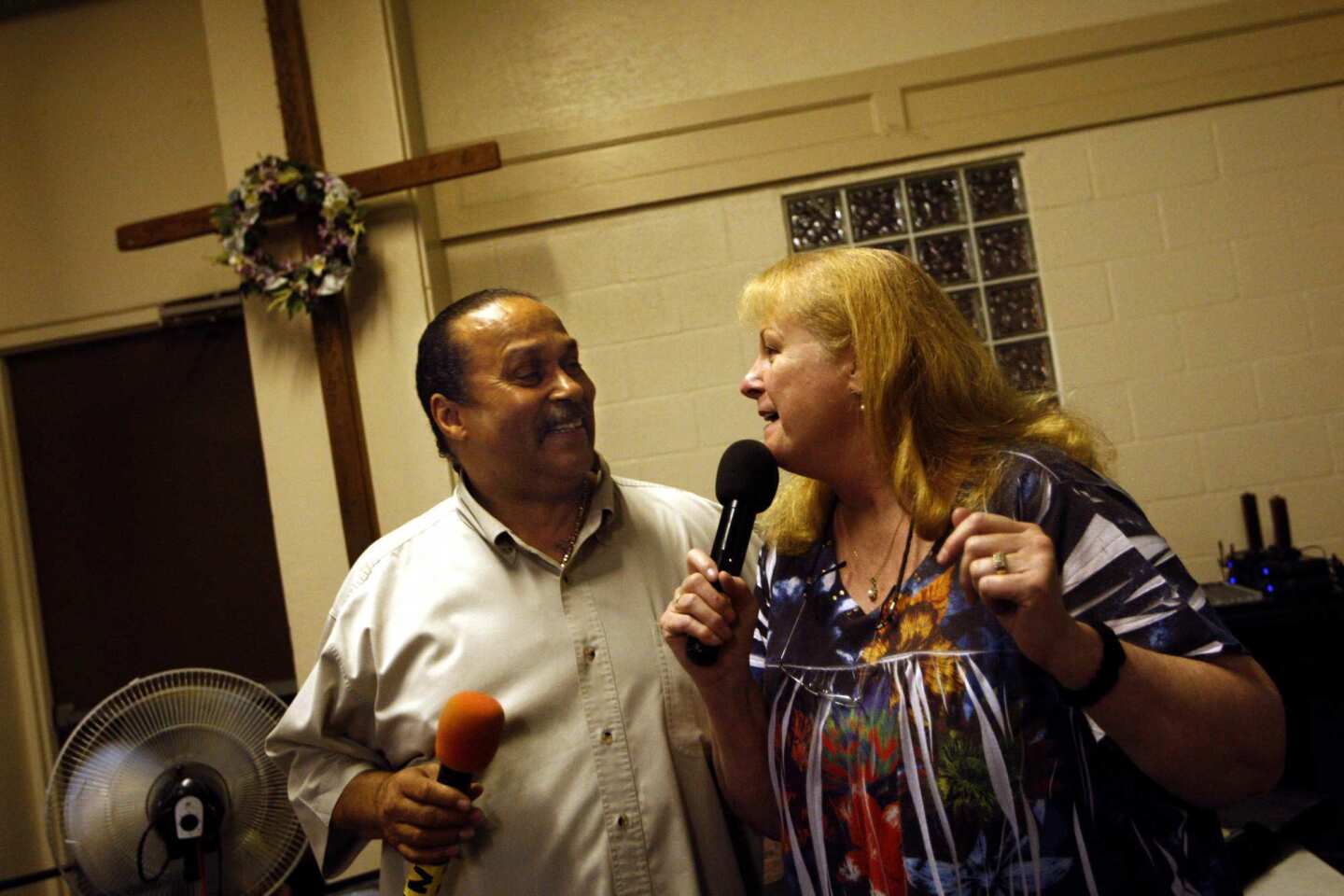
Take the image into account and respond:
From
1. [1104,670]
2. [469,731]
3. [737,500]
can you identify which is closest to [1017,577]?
[1104,670]

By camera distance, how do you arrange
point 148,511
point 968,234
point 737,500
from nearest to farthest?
point 737,500, point 968,234, point 148,511

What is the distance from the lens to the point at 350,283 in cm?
343

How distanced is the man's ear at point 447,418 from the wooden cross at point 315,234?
158 centimetres

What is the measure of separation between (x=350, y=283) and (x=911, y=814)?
2746 mm

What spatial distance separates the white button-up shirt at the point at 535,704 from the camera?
1571 mm

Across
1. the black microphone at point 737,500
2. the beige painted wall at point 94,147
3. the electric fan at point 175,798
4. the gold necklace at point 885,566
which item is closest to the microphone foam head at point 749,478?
the black microphone at point 737,500

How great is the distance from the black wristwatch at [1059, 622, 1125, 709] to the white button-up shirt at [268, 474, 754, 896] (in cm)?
71

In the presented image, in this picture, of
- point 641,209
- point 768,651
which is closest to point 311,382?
point 641,209

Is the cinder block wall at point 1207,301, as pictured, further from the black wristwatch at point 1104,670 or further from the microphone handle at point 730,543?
the black wristwatch at point 1104,670

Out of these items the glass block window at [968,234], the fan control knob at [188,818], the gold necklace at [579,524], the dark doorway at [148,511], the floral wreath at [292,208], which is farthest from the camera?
the dark doorway at [148,511]

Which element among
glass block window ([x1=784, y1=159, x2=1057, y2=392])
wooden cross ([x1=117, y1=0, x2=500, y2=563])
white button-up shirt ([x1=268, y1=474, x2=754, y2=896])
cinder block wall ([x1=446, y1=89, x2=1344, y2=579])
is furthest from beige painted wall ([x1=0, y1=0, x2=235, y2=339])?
cinder block wall ([x1=446, y1=89, x2=1344, y2=579])

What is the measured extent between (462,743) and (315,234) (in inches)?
90.5

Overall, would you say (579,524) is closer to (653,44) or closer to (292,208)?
(292,208)

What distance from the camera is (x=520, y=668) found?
1.63 m
